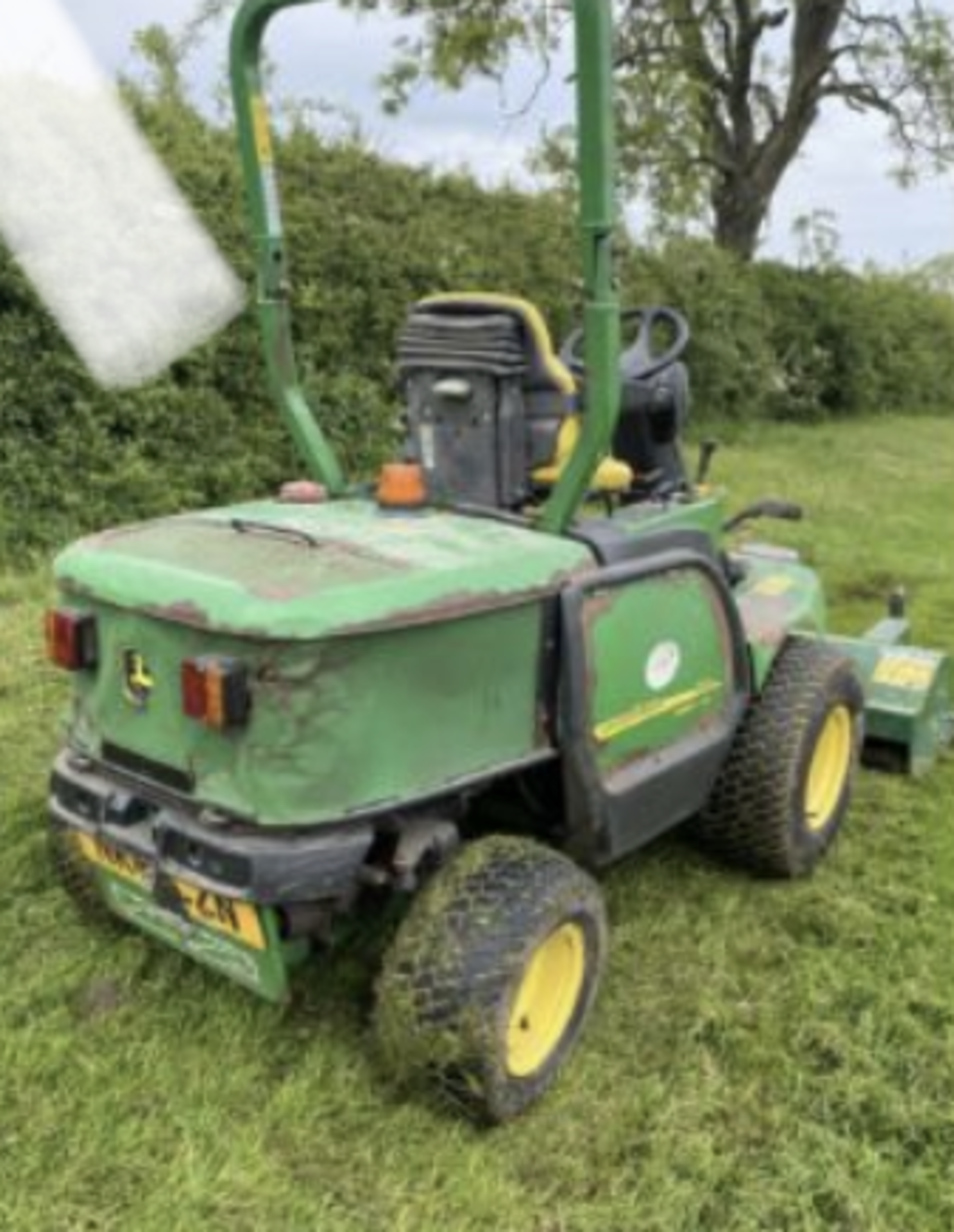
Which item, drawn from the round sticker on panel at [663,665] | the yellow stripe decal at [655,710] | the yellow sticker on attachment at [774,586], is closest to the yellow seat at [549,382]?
the round sticker on panel at [663,665]

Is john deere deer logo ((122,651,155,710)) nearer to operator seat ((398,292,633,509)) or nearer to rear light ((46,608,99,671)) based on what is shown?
rear light ((46,608,99,671))

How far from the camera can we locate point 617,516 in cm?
279

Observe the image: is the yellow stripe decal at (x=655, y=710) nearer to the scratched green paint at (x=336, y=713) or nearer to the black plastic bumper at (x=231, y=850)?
the scratched green paint at (x=336, y=713)

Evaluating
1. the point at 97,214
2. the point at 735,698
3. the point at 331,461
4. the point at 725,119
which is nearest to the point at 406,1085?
the point at 735,698

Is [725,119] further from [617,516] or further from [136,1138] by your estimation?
[136,1138]

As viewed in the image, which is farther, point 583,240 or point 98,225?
point 98,225

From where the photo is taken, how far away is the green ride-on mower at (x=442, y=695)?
2.12 metres

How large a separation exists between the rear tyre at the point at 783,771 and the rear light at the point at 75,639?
1.53 m

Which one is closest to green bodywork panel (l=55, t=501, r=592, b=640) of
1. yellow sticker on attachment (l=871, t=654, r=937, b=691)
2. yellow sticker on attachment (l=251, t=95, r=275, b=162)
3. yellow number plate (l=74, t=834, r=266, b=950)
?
yellow number plate (l=74, t=834, r=266, b=950)

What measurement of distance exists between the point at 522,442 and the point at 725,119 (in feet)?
49.1

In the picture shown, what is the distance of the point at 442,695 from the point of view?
7.36 ft

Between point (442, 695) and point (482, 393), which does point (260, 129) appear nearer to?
point (482, 393)

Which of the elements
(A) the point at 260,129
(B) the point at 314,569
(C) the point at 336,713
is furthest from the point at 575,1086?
(A) the point at 260,129

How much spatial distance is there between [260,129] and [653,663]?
1.46 m
